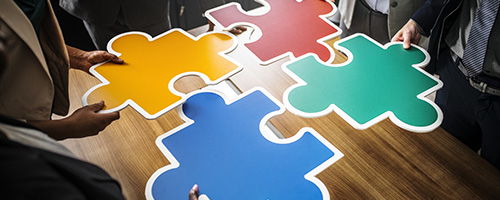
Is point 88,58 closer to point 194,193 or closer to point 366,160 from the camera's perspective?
point 194,193

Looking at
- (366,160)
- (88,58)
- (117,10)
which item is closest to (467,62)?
(366,160)

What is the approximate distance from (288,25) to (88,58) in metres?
0.78

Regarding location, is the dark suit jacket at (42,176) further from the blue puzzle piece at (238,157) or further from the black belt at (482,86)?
the black belt at (482,86)

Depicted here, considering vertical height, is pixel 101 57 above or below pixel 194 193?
above

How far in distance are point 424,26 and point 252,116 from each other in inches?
33.2

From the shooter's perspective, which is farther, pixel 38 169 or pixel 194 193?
pixel 194 193

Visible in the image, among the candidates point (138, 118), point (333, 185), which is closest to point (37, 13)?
point (138, 118)

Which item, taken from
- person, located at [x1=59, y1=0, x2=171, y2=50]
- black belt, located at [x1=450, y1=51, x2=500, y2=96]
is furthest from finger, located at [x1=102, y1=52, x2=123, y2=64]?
black belt, located at [x1=450, y1=51, x2=500, y2=96]

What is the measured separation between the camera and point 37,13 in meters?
1.09

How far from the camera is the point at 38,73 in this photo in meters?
0.91

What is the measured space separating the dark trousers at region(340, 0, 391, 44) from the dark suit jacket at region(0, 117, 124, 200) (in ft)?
5.42

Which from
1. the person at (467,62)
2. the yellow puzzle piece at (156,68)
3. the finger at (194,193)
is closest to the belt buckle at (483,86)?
the person at (467,62)

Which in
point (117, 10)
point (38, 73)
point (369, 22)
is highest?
point (38, 73)

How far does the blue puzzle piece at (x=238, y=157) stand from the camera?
100 cm
